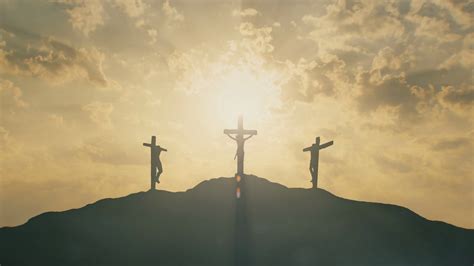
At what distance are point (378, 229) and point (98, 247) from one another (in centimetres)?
1532

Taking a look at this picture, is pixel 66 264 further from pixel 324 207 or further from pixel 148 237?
pixel 324 207

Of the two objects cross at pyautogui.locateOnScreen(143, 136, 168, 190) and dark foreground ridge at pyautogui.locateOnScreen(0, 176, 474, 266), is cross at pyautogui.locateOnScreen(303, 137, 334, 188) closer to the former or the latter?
dark foreground ridge at pyautogui.locateOnScreen(0, 176, 474, 266)

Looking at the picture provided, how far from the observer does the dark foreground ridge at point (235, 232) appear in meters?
27.4

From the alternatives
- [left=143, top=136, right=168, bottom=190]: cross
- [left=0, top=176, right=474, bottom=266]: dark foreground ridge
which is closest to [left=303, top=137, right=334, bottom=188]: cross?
[left=0, top=176, right=474, bottom=266]: dark foreground ridge

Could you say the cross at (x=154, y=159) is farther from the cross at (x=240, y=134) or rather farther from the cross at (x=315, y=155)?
the cross at (x=315, y=155)

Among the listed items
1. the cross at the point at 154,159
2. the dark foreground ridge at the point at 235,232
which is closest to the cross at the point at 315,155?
the dark foreground ridge at the point at 235,232

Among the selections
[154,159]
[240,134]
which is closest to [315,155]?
[240,134]

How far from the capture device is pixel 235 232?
29.0 m

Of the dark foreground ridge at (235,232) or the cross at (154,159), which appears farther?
the cross at (154,159)

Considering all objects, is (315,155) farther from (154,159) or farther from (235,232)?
(154,159)

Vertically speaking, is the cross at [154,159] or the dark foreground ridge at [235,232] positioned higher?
the cross at [154,159]

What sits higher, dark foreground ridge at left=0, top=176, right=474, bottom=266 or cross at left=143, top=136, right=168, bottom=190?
cross at left=143, top=136, right=168, bottom=190

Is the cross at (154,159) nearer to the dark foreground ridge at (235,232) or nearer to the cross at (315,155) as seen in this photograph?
the dark foreground ridge at (235,232)

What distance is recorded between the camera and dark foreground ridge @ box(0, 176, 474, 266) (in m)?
27.4
